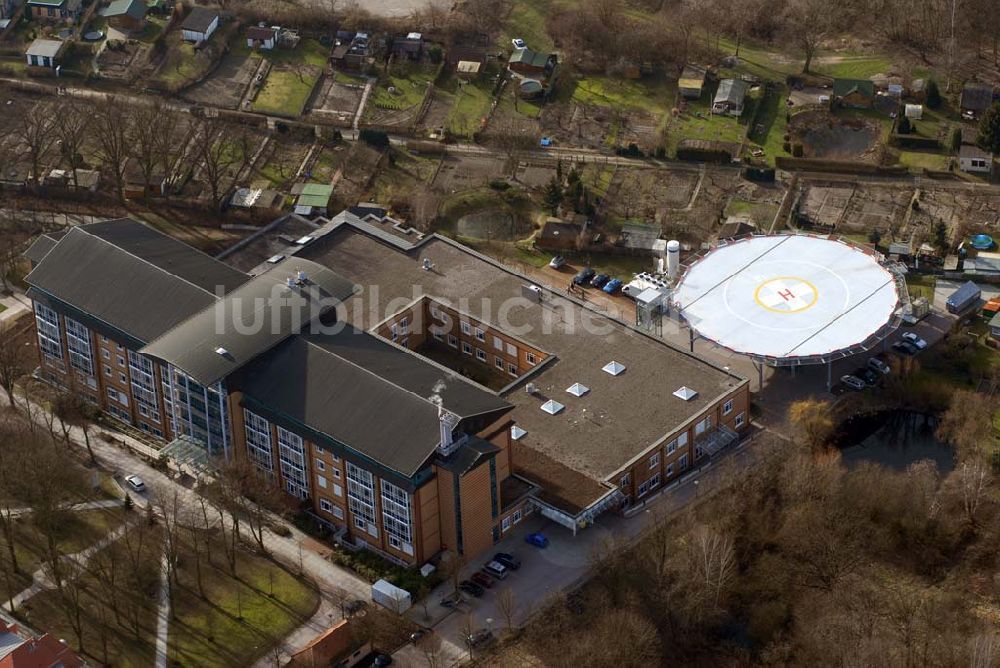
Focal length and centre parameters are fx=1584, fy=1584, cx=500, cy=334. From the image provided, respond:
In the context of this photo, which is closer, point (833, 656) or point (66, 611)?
point (833, 656)

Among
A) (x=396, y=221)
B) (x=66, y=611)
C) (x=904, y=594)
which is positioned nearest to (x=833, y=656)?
(x=904, y=594)

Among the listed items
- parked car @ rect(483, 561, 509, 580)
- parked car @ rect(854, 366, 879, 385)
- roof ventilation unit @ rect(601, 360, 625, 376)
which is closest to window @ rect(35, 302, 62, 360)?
parked car @ rect(483, 561, 509, 580)

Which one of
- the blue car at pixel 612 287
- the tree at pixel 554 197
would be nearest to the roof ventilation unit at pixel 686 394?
the blue car at pixel 612 287

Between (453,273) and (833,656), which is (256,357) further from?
(833,656)

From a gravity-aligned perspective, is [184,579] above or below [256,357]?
below

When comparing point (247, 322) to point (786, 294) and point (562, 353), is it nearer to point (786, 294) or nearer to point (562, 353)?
point (562, 353)

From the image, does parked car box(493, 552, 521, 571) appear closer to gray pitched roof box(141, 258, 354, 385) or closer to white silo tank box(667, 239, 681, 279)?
gray pitched roof box(141, 258, 354, 385)

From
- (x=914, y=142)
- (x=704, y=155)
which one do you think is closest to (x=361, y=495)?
(x=704, y=155)
